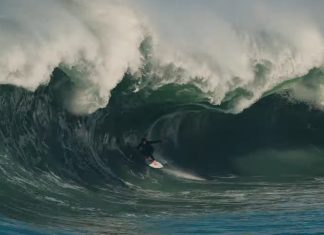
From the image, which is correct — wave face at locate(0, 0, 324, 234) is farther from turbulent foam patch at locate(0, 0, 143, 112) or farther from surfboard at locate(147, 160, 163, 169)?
surfboard at locate(147, 160, 163, 169)

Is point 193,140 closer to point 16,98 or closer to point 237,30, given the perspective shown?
point 237,30

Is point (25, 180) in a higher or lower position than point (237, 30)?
lower

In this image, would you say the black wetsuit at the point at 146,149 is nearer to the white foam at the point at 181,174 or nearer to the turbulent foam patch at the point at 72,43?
the white foam at the point at 181,174

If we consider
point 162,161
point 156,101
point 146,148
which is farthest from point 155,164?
point 156,101

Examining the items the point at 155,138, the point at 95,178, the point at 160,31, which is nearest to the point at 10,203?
the point at 95,178

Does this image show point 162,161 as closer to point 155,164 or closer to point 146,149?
point 155,164

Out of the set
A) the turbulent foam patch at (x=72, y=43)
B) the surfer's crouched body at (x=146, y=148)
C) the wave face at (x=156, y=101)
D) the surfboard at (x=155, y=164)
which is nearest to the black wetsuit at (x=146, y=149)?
the surfer's crouched body at (x=146, y=148)

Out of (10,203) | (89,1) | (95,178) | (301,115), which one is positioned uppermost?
(89,1)

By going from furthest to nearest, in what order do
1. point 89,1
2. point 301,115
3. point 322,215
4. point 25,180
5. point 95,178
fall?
1. point 301,115
2. point 89,1
3. point 95,178
4. point 25,180
5. point 322,215
